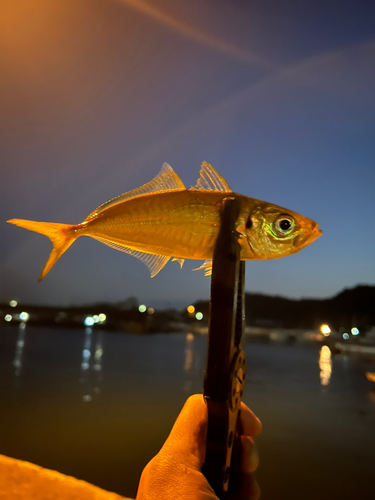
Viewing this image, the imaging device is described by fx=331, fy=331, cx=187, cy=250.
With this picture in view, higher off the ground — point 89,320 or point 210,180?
point 210,180

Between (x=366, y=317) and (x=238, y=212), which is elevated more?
(x=238, y=212)

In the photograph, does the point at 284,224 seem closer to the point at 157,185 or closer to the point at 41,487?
the point at 157,185

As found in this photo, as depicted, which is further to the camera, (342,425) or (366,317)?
(366,317)

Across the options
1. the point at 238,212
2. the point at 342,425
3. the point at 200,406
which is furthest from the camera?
the point at 342,425

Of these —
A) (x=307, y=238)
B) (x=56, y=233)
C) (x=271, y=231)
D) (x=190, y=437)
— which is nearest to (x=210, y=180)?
A: (x=271, y=231)

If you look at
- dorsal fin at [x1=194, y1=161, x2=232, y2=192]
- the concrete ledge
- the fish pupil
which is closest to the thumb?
the fish pupil

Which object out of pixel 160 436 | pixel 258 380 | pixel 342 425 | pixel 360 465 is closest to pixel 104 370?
pixel 258 380

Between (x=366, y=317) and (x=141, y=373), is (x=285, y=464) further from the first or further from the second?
(x=366, y=317)
